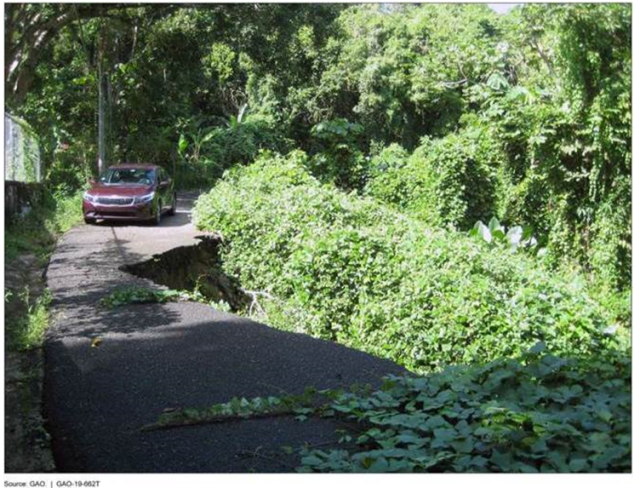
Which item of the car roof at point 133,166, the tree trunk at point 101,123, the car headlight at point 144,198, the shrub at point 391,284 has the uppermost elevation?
the tree trunk at point 101,123

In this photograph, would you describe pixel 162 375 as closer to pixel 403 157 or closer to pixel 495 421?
pixel 495 421

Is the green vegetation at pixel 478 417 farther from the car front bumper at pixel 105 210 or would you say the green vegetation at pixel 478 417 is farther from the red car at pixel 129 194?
the car front bumper at pixel 105 210

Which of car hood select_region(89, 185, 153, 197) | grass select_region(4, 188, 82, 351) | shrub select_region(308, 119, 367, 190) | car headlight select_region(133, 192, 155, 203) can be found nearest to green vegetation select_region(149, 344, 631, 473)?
grass select_region(4, 188, 82, 351)

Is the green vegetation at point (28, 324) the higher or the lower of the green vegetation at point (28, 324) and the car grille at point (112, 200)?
the lower

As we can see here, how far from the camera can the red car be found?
4914mm

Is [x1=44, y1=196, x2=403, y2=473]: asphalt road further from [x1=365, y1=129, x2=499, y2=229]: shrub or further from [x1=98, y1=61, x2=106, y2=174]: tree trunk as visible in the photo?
[x1=365, y1=129, x2=499, y2=229]: shrub

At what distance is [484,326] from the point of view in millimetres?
5859

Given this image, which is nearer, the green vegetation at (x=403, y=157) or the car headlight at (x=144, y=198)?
the green vegetation at (x=403, y=157)

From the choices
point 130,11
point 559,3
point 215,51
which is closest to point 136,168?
point 215,51

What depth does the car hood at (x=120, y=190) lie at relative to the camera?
4.73 meters

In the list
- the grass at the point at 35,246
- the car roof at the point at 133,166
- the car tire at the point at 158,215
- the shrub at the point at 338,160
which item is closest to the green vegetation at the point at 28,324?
the grass at the point at 35,246

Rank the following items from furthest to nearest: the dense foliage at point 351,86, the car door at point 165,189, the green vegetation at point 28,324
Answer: the car door at point 165,189, the green vegetation at point 28,324, the dense foliage at point 351,86
